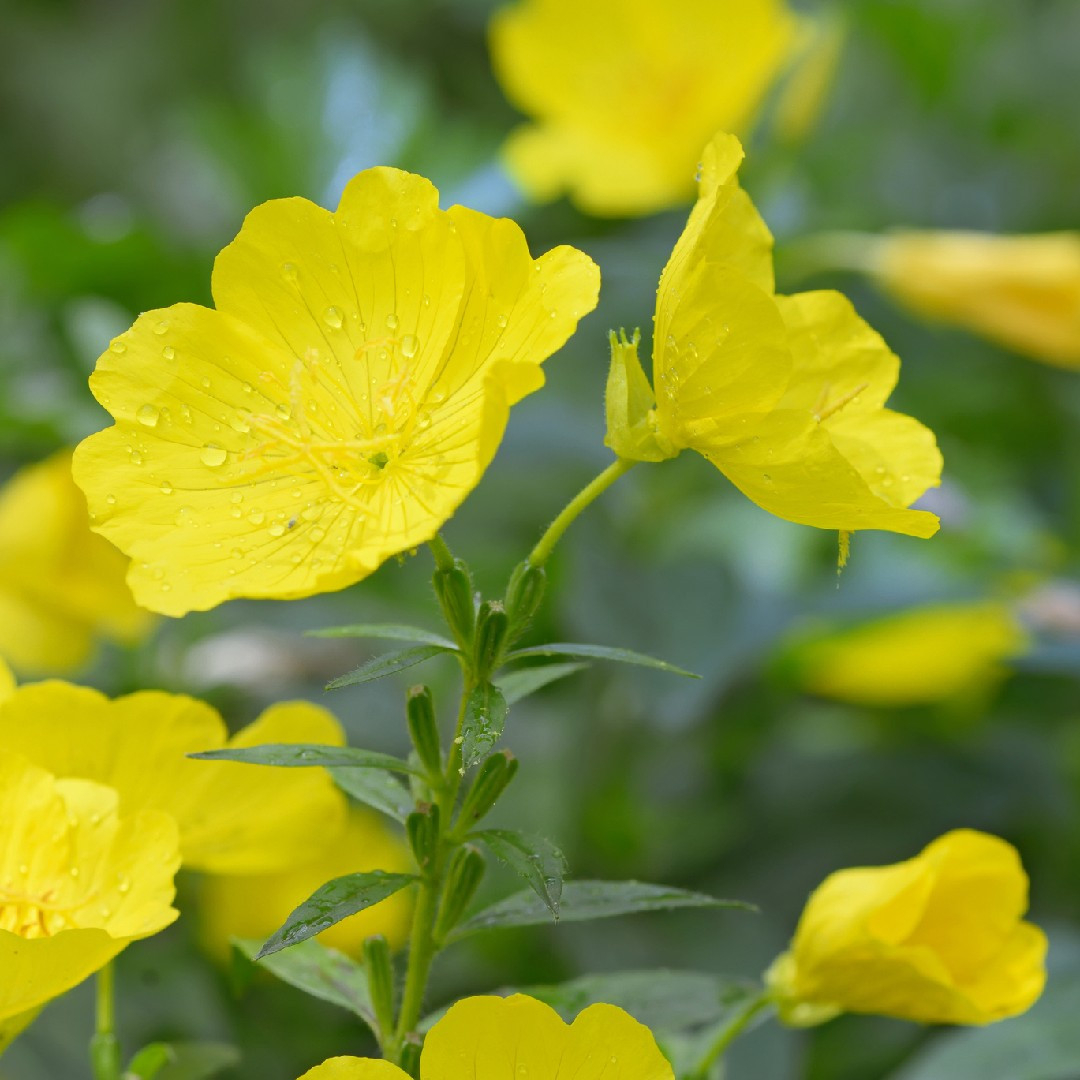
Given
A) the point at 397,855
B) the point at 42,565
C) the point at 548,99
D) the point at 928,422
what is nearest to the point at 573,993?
the point at 397,855

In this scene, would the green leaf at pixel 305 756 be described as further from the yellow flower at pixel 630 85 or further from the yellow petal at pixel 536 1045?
the yellow flower at pixel 630 85

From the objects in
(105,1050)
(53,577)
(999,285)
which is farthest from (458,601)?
(999,285)

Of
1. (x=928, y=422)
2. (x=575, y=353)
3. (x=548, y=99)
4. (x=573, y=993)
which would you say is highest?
(x=548, y=99)

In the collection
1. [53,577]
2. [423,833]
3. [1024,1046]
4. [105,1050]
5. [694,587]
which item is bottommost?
[1024,1046]

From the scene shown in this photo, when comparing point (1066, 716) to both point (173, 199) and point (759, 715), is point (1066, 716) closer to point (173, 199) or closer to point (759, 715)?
point (759, 715)

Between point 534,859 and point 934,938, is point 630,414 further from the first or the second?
point 934,938
